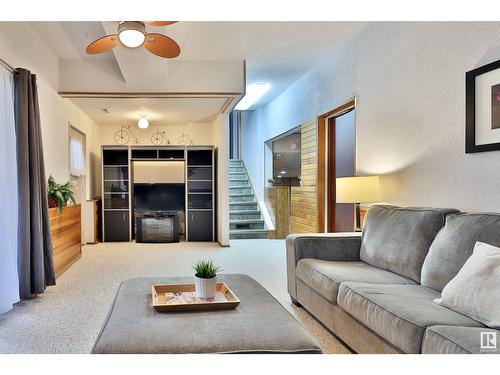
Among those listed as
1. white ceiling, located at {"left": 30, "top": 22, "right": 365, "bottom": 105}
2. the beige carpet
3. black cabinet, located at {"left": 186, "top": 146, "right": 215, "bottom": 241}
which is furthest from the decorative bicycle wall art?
white ceiling, located at {"left": 30, "top": 22, "right": 365, "bottom": 105}

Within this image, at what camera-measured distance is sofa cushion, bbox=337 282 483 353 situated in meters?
1.86

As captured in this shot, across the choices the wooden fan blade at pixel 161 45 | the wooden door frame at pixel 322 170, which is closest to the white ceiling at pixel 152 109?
the wooden door frame at pixel 322 170

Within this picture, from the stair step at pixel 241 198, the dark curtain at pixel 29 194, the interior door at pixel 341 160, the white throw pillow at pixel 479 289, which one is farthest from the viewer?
the stair step at pixel 241 198

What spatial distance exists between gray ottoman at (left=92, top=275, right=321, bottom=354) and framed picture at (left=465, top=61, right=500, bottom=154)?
181 centimetres

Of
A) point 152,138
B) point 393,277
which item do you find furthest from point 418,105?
point 152,138

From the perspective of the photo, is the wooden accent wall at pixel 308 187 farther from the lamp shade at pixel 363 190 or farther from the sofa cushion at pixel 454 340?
the sofa cushion at pixel 454 340

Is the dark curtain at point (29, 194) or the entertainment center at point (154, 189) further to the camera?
the entertainment center at point (154, 189)

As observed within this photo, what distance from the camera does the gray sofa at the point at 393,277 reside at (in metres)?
1.87

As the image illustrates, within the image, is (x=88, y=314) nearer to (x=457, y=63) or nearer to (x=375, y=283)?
(x=375, y=283)

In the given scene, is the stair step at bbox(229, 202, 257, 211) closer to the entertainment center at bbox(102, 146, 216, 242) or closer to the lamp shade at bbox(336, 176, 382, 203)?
the entertainment center at bbox(102, 146, 216, 242)

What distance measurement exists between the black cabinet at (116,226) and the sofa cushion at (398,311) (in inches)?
237

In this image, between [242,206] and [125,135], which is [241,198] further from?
[125,135]

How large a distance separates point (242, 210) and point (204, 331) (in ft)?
23.9
